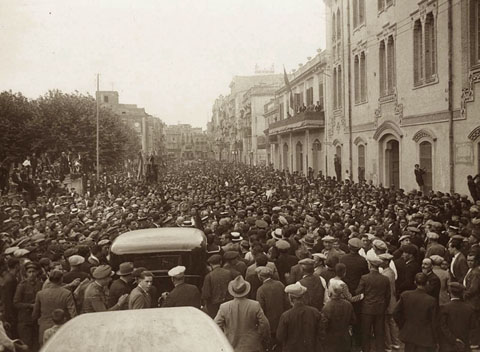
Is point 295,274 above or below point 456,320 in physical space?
above

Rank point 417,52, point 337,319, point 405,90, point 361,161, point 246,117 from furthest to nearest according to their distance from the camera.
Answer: point 246,117, point 361,161, point 405,90, point 417,52, point 337,319

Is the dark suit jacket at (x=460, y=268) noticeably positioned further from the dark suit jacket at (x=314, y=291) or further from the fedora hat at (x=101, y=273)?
the fedora hat at (x=101, y=273)

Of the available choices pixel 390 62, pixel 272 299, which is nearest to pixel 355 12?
pixel 390 62

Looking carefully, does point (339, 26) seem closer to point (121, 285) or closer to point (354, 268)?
point (354, 268)

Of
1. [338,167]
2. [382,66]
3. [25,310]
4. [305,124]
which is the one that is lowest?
[25,310]

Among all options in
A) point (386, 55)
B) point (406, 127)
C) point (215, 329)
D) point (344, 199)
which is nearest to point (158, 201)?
point (344, 199)

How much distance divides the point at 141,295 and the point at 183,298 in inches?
21.9

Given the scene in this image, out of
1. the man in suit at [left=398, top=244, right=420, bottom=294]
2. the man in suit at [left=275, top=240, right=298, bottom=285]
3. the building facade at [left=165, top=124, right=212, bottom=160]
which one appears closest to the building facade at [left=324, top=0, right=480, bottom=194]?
the man in suit at [left=398, top=244, right=420, bottom=294]

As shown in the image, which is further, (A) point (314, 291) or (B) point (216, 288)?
(B) point (216, 288)

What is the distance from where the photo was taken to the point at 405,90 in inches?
924

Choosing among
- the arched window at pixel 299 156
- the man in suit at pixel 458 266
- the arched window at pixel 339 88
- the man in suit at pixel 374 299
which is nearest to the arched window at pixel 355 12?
the arched window at pixel 339 88

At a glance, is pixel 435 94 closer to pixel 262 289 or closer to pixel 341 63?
pixel 341 63

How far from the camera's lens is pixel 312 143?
129 feet

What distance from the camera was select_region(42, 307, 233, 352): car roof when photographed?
373 cm
